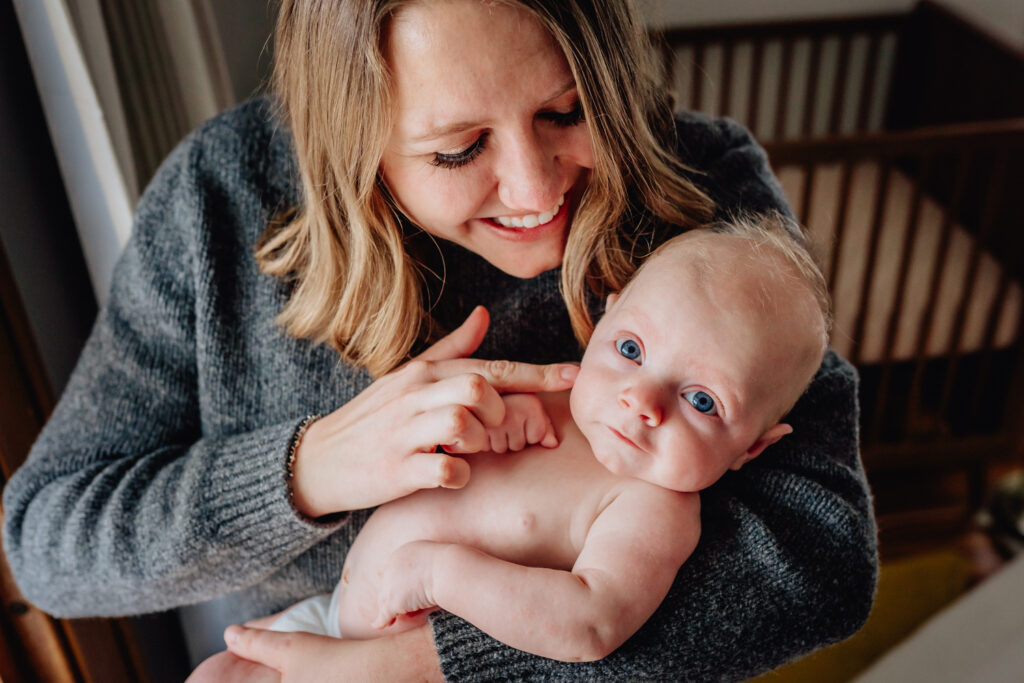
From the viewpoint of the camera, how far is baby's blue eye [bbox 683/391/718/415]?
90 centimetres

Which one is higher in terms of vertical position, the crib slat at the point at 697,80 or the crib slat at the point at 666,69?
the crib slat at the point at 666,69

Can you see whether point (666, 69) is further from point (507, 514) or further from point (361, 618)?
point (361, 618)

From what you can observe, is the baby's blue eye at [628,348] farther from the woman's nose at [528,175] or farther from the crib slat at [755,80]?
the crib slat at [755,80]

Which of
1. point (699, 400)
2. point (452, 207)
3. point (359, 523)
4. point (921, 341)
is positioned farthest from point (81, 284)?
point (921, 341)

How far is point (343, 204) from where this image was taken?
3.32 feet

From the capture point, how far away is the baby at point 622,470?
2.78 ft

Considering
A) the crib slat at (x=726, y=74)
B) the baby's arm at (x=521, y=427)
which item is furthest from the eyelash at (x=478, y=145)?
the crib slat at (x=726, y=74)

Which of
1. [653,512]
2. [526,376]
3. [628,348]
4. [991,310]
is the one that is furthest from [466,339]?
[991,310]

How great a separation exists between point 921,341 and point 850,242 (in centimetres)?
44

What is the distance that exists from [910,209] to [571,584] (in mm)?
→ 2083

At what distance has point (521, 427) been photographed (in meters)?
0.96

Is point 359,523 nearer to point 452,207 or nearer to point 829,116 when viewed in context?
point 452,207

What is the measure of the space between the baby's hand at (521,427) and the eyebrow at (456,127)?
316 mm

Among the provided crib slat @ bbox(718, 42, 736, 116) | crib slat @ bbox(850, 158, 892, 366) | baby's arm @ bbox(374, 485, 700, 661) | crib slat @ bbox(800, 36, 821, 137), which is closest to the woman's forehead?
baby's arm @ bbox(374, 485, 700, 661)
